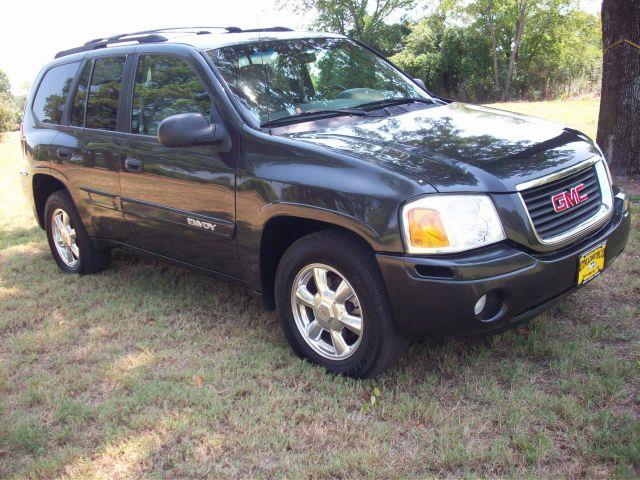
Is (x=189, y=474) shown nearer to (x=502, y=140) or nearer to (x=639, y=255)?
(x=502, y=140)

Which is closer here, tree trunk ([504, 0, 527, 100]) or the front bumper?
the front bumper

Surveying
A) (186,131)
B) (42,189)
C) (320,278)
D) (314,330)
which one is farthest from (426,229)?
(42,189)

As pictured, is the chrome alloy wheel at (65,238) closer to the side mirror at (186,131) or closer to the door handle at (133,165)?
the door handle at (133,165)

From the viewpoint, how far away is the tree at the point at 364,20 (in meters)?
38.2

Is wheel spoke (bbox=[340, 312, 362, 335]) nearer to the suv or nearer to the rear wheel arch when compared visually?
the suv

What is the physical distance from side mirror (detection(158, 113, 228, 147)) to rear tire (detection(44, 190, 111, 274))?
6.74 feet

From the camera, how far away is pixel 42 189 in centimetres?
563

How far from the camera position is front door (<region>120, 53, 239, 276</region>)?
3676mm

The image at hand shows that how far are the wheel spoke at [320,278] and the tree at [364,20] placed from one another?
3608 cm

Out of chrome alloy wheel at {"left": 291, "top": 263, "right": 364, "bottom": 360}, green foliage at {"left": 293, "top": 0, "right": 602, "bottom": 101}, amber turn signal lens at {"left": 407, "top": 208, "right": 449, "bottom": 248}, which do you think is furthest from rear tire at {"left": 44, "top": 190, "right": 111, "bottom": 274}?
green foliage at {"left": 293, "top": 0, "right": 602, "bottom": 101}

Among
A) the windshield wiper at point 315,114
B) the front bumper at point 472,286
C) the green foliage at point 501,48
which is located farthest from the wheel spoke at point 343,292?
the green foliage at point 501,48

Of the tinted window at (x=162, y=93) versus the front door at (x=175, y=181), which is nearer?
the front door at (x=175, y=181)

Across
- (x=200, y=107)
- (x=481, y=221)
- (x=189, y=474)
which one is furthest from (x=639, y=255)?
(x=189, y=474)

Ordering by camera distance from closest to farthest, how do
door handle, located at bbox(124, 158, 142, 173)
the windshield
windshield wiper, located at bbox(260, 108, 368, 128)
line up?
windshield wiper, located at bbox(260, 108, 368, 128) < the windshield < door handle, located at bbox(124, 158, 142, 173)
